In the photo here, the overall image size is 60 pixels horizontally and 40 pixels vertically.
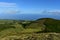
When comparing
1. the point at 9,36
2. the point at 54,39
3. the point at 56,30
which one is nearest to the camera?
the point at 54,39

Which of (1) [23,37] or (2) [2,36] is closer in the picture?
(1) [23,37]

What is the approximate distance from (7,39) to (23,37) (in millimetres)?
2758

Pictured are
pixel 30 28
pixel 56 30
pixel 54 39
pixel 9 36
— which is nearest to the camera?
pixel 54 39

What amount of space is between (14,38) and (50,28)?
7.84 metres

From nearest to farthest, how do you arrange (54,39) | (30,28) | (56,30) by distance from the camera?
(54,39) < (56,30) < (30,28)

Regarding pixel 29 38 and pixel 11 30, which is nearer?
pixel 29 38

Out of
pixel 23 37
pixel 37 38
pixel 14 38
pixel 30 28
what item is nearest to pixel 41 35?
pixel 37 38

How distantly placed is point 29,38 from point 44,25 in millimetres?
8179

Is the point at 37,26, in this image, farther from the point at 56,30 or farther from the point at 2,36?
the point at 2,36

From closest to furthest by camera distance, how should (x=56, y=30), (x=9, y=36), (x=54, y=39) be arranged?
1. (x=54, y=39)
2. (x=9, y=36)
3. (x=56, y=30)

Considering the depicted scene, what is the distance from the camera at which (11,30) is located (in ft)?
92.3

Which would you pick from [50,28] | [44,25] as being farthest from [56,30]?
[44,25]

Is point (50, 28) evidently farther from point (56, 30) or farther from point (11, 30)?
point (11, 30)

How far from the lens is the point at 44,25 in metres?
30.7
